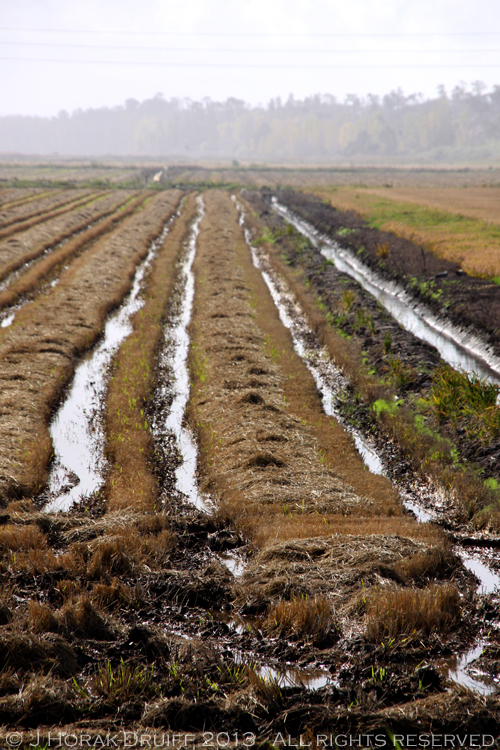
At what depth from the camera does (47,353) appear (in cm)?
1266

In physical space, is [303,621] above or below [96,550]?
below

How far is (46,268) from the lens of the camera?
2100 cm

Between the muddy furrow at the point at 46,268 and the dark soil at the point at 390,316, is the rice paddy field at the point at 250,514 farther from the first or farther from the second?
the muddy furrow at the point at 46,268

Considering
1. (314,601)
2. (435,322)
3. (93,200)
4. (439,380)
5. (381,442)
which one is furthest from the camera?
(93,200)

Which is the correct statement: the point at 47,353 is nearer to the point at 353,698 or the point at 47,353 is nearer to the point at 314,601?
the point at 314,601

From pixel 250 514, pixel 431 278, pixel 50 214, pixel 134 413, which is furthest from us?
pixel 50 214

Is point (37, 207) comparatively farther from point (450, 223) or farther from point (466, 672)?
point (466, 672)

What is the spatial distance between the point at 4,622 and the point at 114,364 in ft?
26.7

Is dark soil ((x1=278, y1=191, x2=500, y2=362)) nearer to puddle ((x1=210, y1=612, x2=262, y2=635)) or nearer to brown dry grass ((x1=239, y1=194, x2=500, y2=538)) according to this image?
brown dry grass ((x1=239, y1=194, x2=500, y2=538))

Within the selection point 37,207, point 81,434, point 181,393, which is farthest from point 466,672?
point 37,207

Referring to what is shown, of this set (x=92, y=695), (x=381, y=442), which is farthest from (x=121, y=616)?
(x=381, y=442)

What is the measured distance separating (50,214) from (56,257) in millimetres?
13155

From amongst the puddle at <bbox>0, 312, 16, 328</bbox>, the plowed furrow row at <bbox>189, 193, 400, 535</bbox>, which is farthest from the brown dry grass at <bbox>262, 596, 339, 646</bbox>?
the puddle at <bbox>0, 312, 16, 328</bbox>

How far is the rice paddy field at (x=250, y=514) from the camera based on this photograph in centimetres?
423
